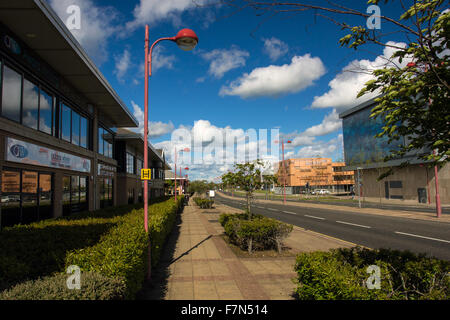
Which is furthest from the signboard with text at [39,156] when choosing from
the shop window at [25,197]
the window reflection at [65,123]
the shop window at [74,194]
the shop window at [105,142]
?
the shop window at [105,142]

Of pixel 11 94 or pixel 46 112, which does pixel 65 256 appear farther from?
pixel 46 112

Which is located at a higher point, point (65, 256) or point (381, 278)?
point (65, 256)

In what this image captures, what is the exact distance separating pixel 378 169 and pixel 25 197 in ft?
172

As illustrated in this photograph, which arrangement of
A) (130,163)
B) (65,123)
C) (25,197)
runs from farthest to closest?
1. (130,163)
2. (65,123)
3. (25,197)

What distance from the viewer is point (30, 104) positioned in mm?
10594

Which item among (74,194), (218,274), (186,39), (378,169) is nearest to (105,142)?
(74,194)

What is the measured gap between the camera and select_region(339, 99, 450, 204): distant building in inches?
1635

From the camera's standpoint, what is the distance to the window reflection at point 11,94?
891cm

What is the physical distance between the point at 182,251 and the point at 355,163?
56844mm

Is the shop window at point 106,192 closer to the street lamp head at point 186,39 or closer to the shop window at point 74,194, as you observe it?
the shop window at point 74,194

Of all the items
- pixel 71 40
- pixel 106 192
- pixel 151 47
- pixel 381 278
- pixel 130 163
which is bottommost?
pixel 381 278

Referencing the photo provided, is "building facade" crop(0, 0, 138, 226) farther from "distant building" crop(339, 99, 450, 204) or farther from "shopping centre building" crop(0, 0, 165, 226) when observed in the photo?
"distant building" crop(339, 99, 450, 204)

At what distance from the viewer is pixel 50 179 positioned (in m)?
12.3

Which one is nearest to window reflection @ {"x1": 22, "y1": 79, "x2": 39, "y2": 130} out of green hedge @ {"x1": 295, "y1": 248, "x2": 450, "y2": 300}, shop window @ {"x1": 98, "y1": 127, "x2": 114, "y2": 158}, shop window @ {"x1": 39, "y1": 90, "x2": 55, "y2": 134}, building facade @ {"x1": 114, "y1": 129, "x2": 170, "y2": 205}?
shop window @ {"x1": 39, "y1": 90, "x2": 55, "y2": 134}
